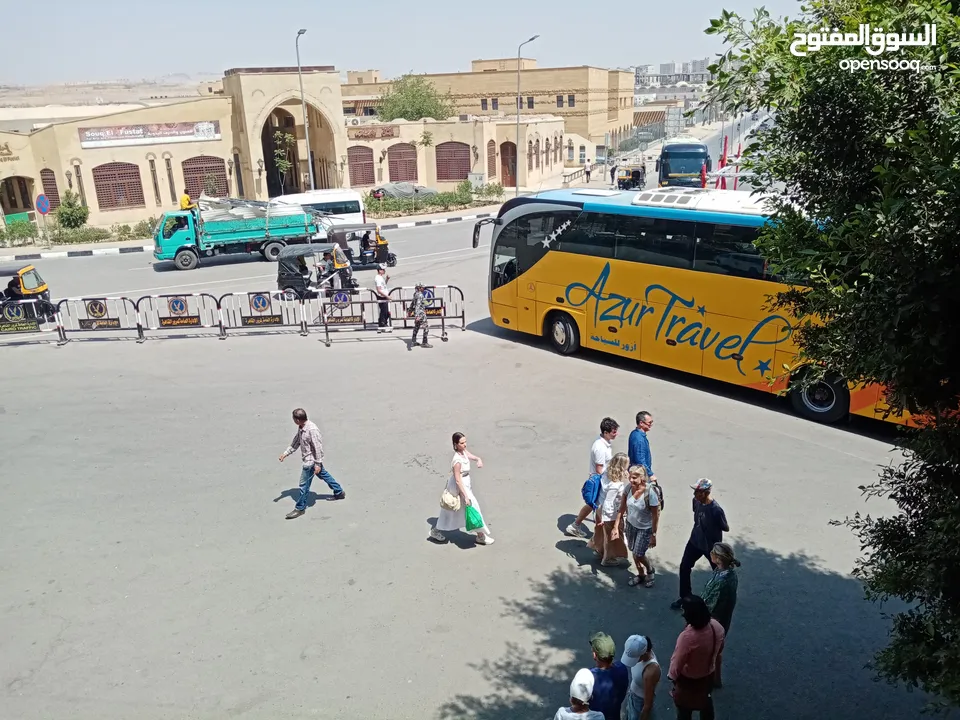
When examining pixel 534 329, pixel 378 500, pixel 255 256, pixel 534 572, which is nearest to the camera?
pixel 534 572

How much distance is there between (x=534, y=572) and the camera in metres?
7.45

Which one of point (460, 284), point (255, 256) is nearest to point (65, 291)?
point (255, 256)

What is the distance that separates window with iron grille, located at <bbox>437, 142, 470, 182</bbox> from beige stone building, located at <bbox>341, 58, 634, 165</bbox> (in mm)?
19255

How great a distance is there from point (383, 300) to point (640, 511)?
1014 centimetres

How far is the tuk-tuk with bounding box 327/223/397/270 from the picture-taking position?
22.5 meters

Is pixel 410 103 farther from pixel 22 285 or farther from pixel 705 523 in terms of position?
pixel 705 523

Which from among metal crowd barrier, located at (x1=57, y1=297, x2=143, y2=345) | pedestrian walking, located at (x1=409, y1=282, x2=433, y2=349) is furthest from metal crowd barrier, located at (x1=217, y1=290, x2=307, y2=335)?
pedestrian walking, located at (x1=409, y1=282, x2=433, y2=349)

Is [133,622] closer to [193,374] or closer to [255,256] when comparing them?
[193,374]

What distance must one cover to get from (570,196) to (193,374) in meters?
8.05

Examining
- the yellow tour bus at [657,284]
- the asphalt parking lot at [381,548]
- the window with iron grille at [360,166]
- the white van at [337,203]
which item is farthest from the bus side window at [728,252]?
the window with iron grille at [360,166]

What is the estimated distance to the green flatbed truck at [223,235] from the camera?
23.6 meters

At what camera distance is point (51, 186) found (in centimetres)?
3381

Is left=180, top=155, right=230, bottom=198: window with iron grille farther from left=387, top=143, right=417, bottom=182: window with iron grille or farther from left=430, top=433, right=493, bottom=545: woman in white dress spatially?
left=430, top=433, right=493, bottom=545: woman in white dress

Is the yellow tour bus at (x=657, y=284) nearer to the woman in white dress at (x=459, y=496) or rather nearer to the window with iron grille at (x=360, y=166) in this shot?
the woman in white dress at (x=459, y=496)
